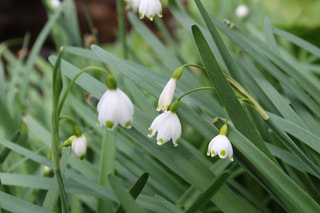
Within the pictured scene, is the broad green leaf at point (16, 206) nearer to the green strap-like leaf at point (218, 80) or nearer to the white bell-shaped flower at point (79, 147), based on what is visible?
the white bell-shaped flower at point (79, 147)

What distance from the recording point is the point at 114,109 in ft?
2.16

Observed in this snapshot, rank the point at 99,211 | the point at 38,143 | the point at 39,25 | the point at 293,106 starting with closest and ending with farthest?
1. the point at 99,211
2. the point at 293,106
3. the point at 38,143
4. the point at 39,25

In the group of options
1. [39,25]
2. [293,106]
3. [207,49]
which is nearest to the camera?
[207,49]

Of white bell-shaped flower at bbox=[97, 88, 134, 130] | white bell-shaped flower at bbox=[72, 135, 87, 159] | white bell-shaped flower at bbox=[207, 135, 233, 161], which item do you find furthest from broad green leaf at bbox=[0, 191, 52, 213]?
white bell-shaped flower at bbox=[207, 135, 233, 161]

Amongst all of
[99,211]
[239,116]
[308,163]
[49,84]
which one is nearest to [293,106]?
[308,163]

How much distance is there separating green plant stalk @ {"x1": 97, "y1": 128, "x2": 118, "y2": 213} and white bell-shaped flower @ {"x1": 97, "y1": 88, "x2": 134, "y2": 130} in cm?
25

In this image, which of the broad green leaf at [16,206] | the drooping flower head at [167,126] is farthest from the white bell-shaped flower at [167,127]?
the broad green leaf at [16,206]

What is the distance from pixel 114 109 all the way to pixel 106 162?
288mm

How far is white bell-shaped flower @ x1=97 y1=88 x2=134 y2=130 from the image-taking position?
660mm

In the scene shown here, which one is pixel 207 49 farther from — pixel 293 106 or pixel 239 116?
pixel 293 106

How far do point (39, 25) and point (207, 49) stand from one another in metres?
5.13

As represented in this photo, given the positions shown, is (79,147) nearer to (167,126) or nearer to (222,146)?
(167,126)

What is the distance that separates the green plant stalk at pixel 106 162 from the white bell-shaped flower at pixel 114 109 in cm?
25

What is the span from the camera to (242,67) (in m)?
1.07
